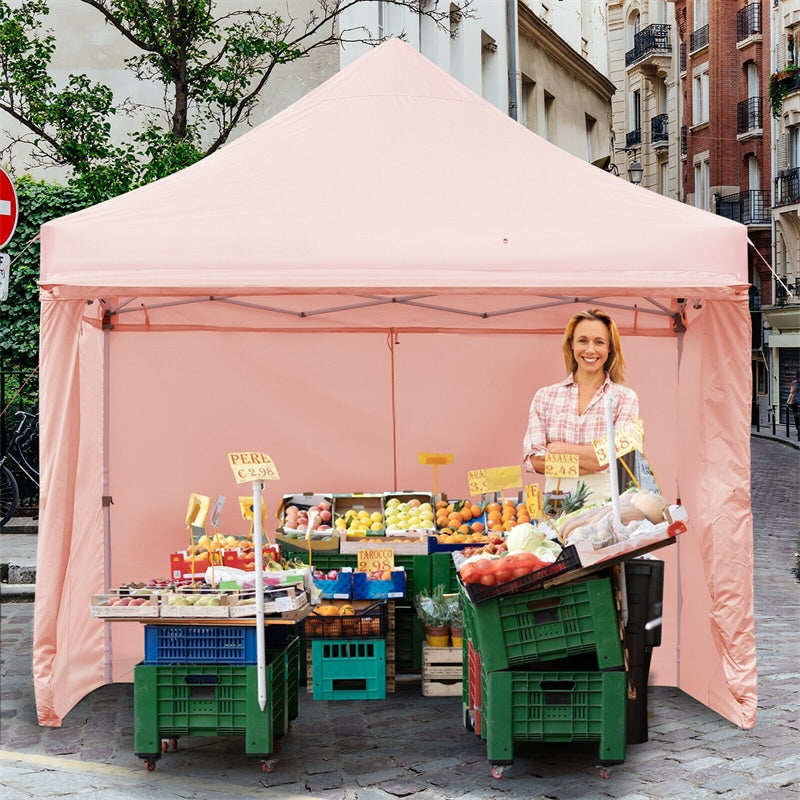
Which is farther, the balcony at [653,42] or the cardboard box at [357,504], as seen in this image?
the balcony at [653,42]

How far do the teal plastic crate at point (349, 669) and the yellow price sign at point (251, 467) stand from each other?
58.7 inches

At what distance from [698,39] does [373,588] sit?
53529 mm

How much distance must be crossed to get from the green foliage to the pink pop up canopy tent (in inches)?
284

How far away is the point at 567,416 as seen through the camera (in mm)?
7219

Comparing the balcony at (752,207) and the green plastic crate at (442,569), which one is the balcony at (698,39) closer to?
the balcony at (752,207)

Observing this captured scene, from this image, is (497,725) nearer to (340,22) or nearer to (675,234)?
(675,234)

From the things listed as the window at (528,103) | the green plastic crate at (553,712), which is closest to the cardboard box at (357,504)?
the green plastic crate at (553,712)

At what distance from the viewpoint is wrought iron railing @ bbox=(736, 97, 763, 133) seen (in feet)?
171

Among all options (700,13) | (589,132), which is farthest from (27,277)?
(700,13)

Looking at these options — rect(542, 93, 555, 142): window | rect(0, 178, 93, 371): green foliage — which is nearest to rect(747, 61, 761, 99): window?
rect(542, 93, 555, 142): window

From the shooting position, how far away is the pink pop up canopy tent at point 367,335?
6.25 metres

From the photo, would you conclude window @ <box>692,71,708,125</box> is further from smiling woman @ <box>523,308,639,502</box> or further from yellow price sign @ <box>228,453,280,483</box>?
yellow price sign @ <box>228,453,280,483</box>

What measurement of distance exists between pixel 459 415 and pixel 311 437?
3.41 feet

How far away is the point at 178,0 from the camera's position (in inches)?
556
